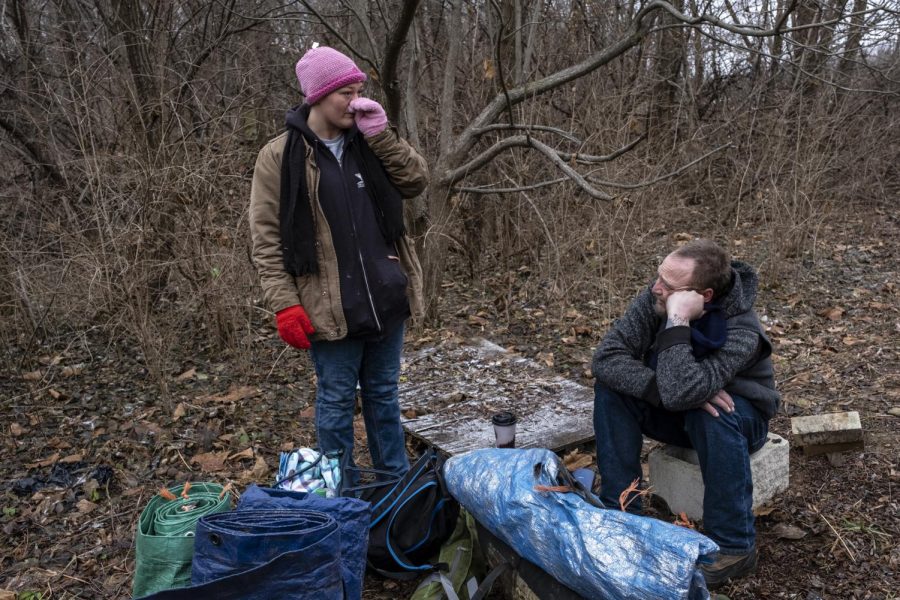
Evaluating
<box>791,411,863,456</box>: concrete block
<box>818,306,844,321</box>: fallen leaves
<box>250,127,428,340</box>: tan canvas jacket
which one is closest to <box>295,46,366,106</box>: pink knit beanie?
<box>250,127,428,340</box>: tan canvas jacket

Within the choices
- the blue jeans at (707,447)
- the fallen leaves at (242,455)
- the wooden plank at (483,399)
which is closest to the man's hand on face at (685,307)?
the blue jeans at (707,447)

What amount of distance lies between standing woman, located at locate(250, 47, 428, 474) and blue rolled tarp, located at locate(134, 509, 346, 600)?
0.78 meters

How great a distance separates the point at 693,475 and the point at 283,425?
2.42 meters

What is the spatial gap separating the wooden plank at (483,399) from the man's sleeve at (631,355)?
92 cm

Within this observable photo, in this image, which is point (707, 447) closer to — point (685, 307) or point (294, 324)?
point (685, 307)

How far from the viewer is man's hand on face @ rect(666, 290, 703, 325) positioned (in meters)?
2.68

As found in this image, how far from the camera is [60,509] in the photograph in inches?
136

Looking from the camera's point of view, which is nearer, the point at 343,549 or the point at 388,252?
the point at 343,549

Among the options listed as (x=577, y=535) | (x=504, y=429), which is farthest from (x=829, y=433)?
(x=577, y=535)

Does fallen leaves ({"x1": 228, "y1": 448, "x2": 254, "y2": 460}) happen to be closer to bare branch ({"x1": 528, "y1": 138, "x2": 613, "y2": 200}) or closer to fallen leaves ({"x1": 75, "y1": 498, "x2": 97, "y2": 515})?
fallen leaves ({"x1": 75, "y1": 498, "x2": 97, "y2": 515})

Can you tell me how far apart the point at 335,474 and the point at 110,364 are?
295cm

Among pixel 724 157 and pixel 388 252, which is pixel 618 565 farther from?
pixel 724 157

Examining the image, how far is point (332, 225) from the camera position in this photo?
9.58 feet

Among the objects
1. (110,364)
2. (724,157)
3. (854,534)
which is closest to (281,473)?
(854,534)
